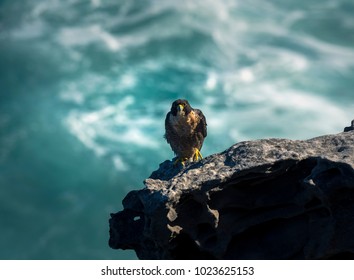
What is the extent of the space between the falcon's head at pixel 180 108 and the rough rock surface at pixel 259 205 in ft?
8.97

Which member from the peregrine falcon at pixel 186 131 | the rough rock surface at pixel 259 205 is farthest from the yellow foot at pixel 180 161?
the rough rock surface at pixel 259 205

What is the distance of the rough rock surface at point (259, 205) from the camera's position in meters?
9.54

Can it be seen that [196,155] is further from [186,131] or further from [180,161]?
[180,161]

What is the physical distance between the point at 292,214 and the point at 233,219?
954 mm

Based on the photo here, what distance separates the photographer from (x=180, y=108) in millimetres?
13250

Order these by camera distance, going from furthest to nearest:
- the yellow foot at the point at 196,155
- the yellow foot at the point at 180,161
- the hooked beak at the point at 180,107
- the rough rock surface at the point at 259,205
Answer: the yellow foot at the point at 196,155 → the hooked beak at the point at 180,107 → the yellow foot at the point at 180,161 → the rough rock surface at the point at 259,205

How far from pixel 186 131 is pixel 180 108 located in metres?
0.74

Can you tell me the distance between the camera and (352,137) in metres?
10.7

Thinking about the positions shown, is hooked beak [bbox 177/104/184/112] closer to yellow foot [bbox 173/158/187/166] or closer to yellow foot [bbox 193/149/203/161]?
yellow foot [bbox 173/158/187/166]

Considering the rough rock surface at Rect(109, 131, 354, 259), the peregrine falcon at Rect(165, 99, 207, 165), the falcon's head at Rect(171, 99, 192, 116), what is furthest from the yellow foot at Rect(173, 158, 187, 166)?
the rough rock surface at Rect(109, 131, 354, 259)

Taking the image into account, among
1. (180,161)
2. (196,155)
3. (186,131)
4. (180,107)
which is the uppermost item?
(180,107)

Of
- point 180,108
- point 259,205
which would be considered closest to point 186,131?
point 180,108

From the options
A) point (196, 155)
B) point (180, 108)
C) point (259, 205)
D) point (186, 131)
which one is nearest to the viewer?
point (259, 205)

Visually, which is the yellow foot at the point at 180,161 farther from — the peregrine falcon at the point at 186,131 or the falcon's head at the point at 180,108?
the falcon's head at the point at 180,108
